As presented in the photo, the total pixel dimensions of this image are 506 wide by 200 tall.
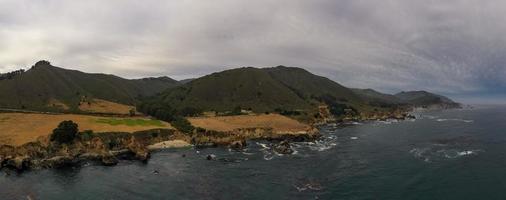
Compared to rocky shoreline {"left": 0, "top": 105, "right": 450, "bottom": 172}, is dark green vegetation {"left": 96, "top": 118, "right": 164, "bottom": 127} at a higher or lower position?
higher

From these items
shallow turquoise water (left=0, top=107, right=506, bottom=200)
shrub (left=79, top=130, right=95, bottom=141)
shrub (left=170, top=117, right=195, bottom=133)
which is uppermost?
shrub (left=170, top=117, right=195, bottom=133)

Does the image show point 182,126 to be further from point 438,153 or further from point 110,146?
point 438,153

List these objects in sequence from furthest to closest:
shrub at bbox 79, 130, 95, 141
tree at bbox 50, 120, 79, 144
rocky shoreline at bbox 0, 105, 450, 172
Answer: shrub at bbox 79, 130, 95, 141, tree at bbox 50, 120, 79, 144, rocky shoreline at bbox 0, 105, 450, 172

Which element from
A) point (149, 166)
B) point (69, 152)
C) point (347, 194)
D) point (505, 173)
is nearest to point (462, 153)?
point (505, 173)

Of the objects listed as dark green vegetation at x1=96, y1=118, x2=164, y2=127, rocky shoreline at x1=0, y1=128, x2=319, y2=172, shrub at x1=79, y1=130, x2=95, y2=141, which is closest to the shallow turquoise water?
rocky shoreline at x1=0, y1=128, x2=319, y2=172

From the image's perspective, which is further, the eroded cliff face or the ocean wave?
the ocean wave

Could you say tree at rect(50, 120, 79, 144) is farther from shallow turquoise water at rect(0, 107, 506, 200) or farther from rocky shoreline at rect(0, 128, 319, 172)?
shallow turquoise water at rect(0, 107, 506, 200)

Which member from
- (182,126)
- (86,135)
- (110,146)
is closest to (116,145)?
(110,146)

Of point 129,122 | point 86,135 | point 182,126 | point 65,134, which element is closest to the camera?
point 65,134
